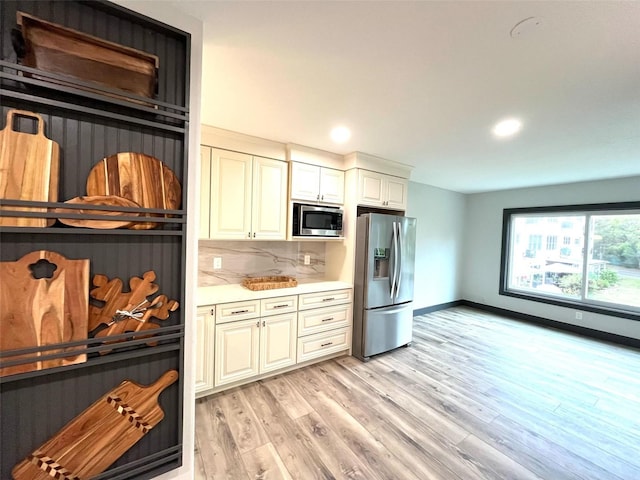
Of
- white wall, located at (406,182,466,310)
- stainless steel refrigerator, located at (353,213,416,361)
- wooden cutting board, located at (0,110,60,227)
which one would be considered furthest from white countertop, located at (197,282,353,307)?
white wall, located at (406,182,466,310)

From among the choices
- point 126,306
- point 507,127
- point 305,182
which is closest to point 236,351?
point 126,306

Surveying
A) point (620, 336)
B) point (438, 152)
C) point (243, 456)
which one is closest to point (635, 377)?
point (620, 336)

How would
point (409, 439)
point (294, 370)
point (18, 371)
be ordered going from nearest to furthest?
point (18, 371)
point (409, 439)
point (294, 370)

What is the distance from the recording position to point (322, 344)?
2938 millimetres

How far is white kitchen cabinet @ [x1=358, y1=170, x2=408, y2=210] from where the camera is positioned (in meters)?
3.19

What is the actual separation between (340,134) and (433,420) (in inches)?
106

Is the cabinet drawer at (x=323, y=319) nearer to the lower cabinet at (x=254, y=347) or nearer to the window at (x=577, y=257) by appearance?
the lower cabinet at (x=254, y=347)

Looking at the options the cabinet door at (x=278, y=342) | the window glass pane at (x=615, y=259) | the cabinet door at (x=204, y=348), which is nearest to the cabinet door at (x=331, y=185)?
the cabinet door at (x=278, y=342)

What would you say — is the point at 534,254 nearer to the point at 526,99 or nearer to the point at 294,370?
the point at 526,99

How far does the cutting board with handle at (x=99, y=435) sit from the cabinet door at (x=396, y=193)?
303 centimetres

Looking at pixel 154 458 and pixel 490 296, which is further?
pixel 490 296

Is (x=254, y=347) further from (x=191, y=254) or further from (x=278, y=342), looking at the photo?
(x=191, y=254)

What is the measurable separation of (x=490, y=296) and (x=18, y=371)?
6.25 m

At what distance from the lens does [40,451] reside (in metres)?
1.03
